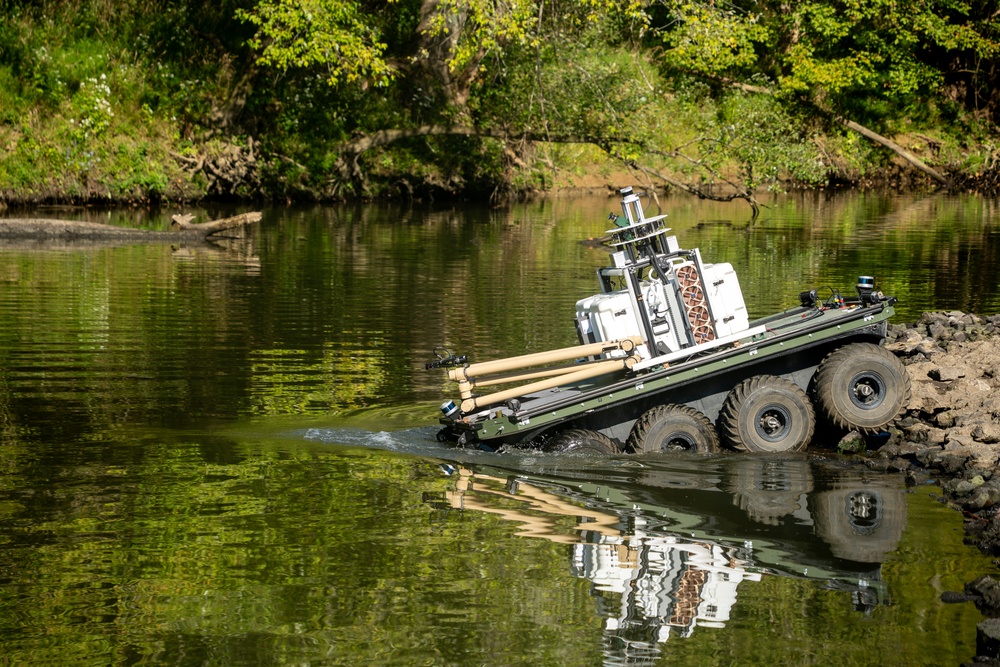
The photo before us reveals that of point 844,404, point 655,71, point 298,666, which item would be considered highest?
point 655,71

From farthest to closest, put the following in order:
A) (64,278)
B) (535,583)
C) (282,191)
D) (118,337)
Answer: (282,191) < (64,278) < (118,337) < (535,583)

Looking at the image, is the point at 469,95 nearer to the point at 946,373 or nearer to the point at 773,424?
the point at 946,373

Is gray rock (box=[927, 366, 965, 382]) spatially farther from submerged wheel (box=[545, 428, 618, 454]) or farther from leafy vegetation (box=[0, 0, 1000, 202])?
leafy vegetation (box=[0, 0, 1000, 202])

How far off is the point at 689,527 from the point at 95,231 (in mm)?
26823

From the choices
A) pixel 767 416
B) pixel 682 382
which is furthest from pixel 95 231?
pixel 767 416

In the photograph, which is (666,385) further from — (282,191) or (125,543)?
(282,191)

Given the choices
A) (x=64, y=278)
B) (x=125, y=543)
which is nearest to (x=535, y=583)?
(x=125, y=543)

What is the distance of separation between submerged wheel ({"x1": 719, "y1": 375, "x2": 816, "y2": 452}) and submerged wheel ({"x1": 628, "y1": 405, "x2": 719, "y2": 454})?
0.91ft

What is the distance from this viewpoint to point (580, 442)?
15.2 meters

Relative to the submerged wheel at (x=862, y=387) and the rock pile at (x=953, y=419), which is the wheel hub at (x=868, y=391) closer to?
the submerged wheel at (x=862, y=387)

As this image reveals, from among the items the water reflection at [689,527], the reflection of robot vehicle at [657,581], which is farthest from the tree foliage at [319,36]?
the reflection of robot vehicle at [657,581]

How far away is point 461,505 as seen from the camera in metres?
13.4

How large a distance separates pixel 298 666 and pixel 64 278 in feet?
68.7

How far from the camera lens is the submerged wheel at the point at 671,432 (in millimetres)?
15148
